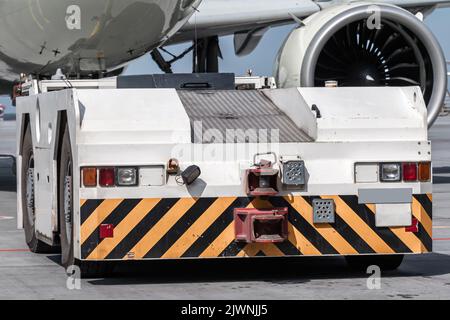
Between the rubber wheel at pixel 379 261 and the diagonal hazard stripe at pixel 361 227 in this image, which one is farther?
the rubber wheel at pixel 379 261

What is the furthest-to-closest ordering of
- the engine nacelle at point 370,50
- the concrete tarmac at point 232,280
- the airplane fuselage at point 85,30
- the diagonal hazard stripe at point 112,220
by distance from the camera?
1. the engine nacelle at point 370,50
2. the airplane fuselage at point 85,30
3. the diagonal hazard stripe at point 112,220
4. the concrete tarmac at point 232,280

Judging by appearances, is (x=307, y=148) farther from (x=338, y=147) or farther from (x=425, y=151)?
(x=425, y=151)

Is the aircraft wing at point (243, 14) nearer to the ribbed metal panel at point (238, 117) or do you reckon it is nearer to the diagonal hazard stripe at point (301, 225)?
the ribbed metal panel at point (238, 117)

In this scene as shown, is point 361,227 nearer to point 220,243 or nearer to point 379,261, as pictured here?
point 379,261

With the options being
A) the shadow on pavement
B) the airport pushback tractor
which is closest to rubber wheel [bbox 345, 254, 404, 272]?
the shadow on pavement

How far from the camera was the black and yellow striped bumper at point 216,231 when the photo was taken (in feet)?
25.5

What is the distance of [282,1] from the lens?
17.1 metres

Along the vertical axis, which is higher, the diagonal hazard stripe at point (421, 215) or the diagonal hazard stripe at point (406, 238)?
the diagonal hazard stripe at point (421, 215)

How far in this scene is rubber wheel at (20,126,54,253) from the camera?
9766 millimetres

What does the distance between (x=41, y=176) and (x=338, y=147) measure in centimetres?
233

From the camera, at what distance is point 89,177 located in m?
7.77

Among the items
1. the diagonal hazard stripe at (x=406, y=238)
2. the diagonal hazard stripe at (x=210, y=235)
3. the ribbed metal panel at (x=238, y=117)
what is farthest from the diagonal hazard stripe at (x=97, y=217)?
the diagonal hazard stripe at (x=406, y=238)

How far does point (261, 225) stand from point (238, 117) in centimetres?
93
